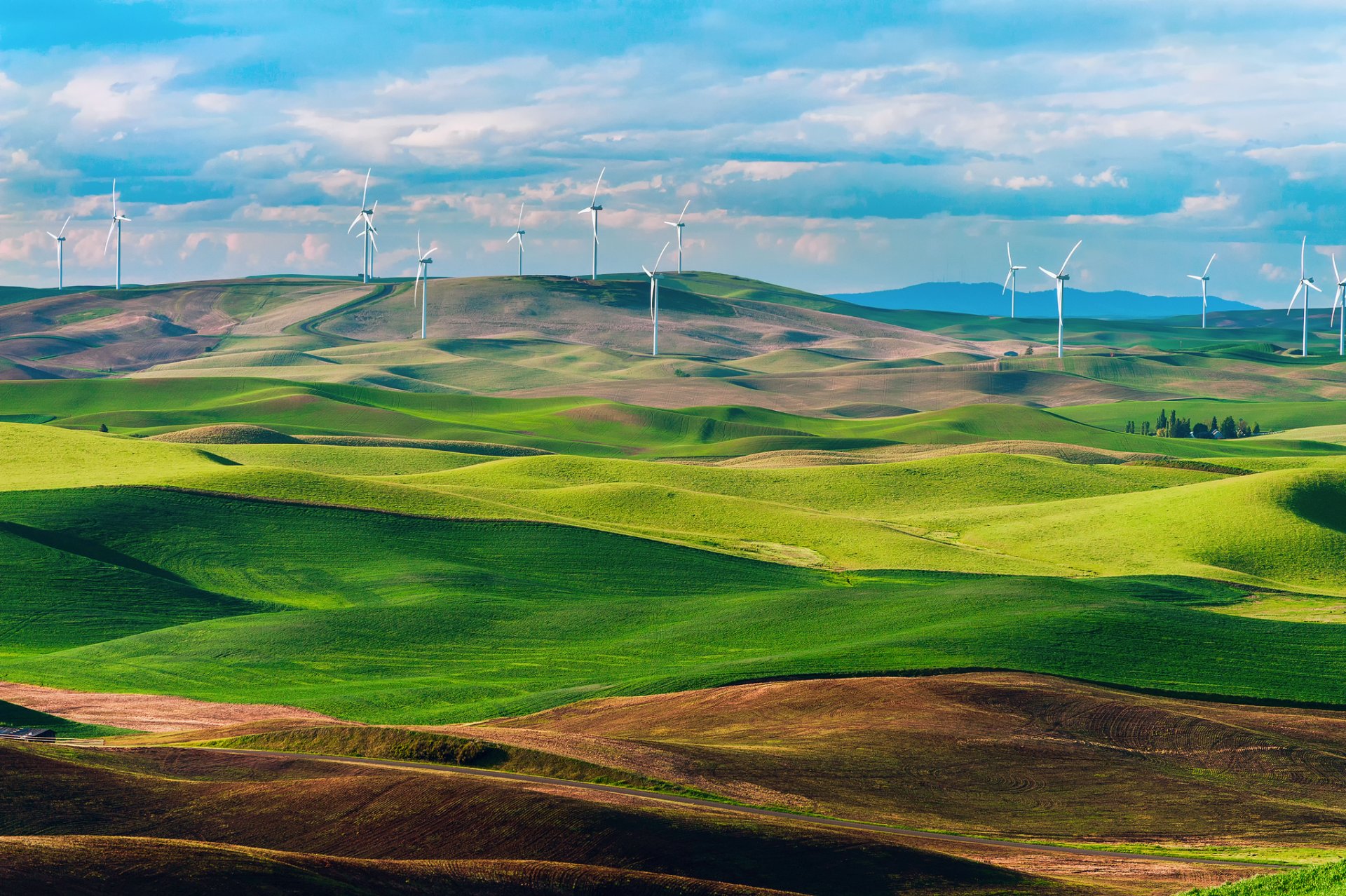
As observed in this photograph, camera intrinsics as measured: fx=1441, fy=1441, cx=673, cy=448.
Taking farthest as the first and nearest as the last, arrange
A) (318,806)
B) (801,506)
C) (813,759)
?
(801,506) < (813,759) < (318,806)

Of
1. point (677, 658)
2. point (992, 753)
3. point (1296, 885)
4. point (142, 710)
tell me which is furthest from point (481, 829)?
point (677, 658)

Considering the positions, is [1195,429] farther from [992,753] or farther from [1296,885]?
[1296,885]

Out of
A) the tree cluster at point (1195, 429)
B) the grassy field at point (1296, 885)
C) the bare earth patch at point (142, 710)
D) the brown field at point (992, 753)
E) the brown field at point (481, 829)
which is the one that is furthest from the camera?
the tree cluster at point (1195, 429)

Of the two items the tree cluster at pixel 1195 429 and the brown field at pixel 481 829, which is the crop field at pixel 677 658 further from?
→ the tree cluster at pixel 1195 429

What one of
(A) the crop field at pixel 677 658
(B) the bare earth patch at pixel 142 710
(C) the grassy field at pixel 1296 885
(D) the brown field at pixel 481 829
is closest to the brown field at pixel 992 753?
(A) the crop field at pixel 677 658

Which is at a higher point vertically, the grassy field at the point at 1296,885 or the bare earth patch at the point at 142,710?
the grassy field at the point at 1296,885

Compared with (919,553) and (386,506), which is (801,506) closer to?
(919,553)

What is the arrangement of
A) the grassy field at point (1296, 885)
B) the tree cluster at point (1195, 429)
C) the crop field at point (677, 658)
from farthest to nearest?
the tree cluster at point (1195, 429) → the crop field at point (677, 658) → the grassy field at point (1296, 885)

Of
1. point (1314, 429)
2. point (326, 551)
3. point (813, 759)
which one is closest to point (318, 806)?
point (813, 759)
